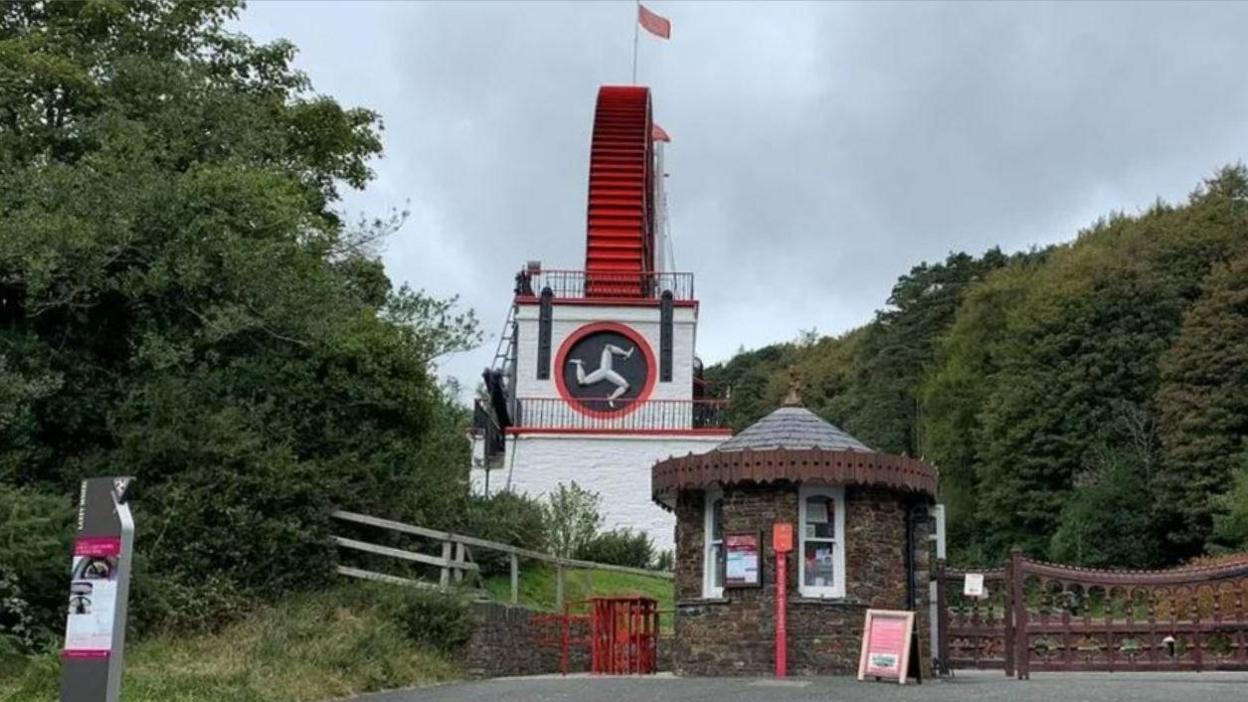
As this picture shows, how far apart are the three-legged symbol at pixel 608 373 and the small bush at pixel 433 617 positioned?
54.8 ft

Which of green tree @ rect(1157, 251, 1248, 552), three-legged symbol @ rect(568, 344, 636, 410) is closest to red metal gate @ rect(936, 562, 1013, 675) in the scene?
three-legged symbol @ rect(568, 344, 636, 410)

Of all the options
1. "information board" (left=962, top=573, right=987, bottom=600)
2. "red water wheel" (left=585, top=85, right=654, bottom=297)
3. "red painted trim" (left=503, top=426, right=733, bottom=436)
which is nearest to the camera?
"information board" (left=962, top=573, right=987, bottom=600)

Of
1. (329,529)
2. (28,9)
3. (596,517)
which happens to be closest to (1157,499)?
(596,517)

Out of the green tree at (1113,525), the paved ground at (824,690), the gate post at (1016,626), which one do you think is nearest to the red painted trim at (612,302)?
the green tree at (1113,525)

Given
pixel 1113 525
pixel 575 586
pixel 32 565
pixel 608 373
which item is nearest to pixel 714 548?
pixel 575 586

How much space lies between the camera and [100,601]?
9.48 meters

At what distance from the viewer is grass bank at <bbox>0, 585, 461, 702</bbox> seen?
42.4 feet

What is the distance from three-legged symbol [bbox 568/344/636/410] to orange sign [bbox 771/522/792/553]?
17.9 m

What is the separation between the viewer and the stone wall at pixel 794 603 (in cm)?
1620

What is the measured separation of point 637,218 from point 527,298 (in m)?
4.53

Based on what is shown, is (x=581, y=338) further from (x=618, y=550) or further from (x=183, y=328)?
(x=183, y=328)

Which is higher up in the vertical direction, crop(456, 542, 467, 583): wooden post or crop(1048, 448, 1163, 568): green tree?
crop(1048, 448, 1163, 568): green tree

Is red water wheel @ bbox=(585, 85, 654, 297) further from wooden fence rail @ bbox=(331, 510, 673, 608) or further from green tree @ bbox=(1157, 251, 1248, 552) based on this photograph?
wooden fence rail @ bbox=(331, 510, 673, 608)

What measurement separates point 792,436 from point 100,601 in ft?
31.3
